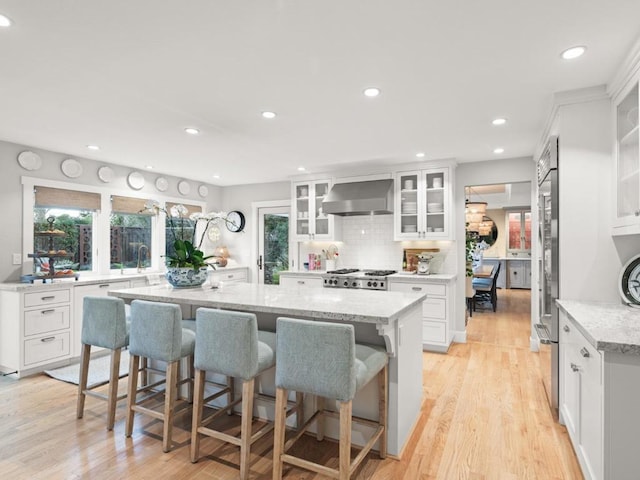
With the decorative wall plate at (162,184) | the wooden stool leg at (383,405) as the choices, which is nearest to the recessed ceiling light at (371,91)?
the wooden stool leg at (383,405)

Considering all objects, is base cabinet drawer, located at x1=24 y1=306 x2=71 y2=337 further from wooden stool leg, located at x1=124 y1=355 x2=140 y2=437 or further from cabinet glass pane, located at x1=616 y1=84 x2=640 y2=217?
cabinet glass pane, located at x1=616 y1=84 x2=640 y2=217

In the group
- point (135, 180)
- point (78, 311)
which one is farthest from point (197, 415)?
point (135, 180)

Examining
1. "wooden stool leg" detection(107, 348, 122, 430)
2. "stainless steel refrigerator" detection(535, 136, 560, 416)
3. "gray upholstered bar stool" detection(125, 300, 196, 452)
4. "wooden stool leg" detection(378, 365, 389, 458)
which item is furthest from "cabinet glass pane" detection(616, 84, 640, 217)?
"wooden stool leg" detection(107, 348, 122, 430)

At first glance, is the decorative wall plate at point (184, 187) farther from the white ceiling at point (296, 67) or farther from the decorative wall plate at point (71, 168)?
the white ceiling at point (296, 67)

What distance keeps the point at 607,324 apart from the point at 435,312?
2669mm

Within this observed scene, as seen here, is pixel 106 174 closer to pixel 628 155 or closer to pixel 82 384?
pixel 82 384

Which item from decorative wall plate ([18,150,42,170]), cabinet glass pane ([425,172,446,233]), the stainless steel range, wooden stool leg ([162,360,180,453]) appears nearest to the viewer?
wooden stool leg ([162,360,180,453])

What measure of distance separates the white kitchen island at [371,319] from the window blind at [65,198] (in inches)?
92.6

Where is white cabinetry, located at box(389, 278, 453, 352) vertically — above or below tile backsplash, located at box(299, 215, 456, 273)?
below

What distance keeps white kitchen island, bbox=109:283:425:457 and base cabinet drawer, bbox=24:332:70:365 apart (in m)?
1.81

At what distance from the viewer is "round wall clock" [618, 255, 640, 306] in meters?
2.38

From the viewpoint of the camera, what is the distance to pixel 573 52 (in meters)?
2.13

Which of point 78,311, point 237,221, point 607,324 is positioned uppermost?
point 237,221

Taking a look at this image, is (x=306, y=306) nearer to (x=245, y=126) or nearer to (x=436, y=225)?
(x=245, y=126)
